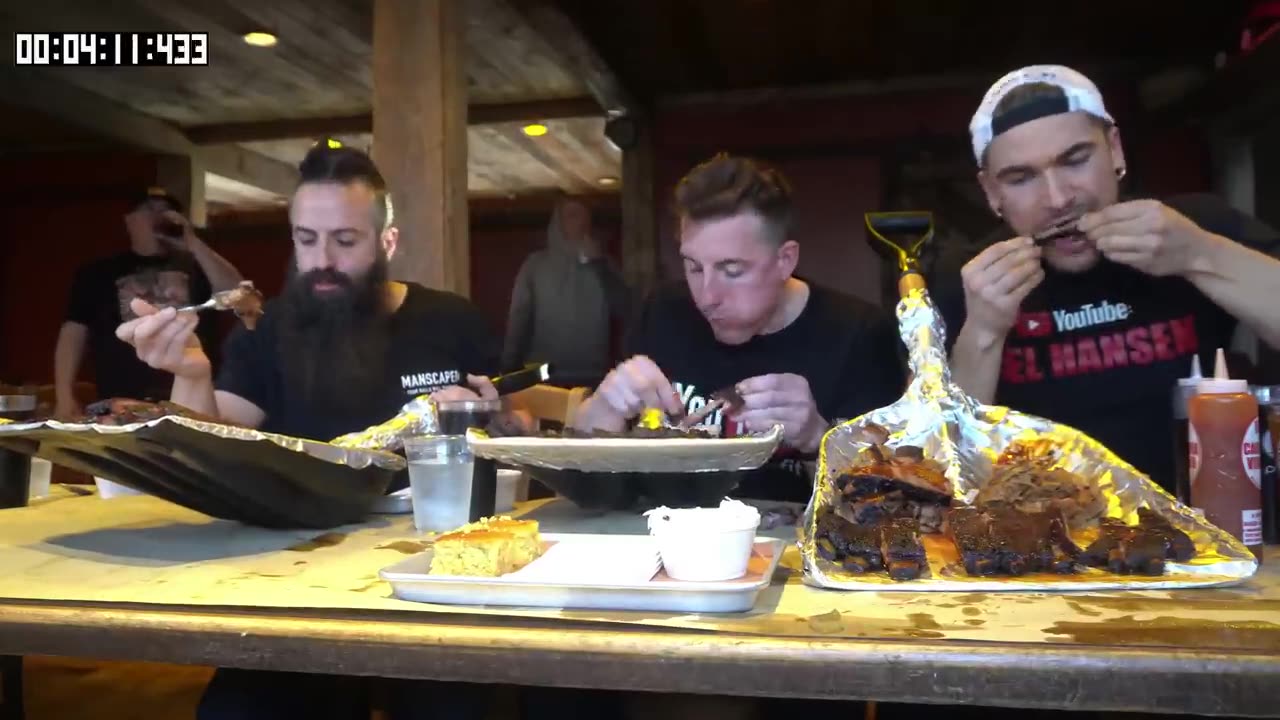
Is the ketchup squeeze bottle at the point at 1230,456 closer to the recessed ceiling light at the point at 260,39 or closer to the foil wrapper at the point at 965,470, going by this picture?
the foil wrapper at the point at 965,470

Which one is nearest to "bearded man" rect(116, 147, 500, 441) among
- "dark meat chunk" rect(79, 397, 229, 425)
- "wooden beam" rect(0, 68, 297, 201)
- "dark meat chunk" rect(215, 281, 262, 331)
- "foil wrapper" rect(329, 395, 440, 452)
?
"dark meat chunk" rect(215, 281, 262, 331)

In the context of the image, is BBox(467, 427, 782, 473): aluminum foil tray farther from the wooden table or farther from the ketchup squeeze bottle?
the ketchup squeeze bottle

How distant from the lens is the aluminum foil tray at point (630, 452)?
116 centimetres

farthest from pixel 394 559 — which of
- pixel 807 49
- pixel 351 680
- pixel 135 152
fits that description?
pixel 135 152

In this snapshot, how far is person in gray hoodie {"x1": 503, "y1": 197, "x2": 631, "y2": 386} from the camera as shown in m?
4.42

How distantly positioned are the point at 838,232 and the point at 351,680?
14.4ft

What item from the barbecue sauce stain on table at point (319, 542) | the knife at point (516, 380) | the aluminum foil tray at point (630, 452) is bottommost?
the barbecue sauce stain on table at point (319, 542)

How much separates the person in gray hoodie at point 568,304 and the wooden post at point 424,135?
1.49m

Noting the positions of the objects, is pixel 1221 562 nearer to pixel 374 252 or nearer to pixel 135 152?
pixel 374 252

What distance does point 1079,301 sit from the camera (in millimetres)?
1776

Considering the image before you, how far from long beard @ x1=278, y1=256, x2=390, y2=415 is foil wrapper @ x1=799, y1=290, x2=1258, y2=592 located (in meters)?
1.27

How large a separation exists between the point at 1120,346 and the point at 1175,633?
1092mm

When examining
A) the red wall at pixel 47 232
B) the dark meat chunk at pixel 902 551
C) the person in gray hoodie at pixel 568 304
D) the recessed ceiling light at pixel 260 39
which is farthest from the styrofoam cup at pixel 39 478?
the red wall at pixel 47 232

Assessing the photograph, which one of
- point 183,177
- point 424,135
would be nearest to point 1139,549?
point 424,135
